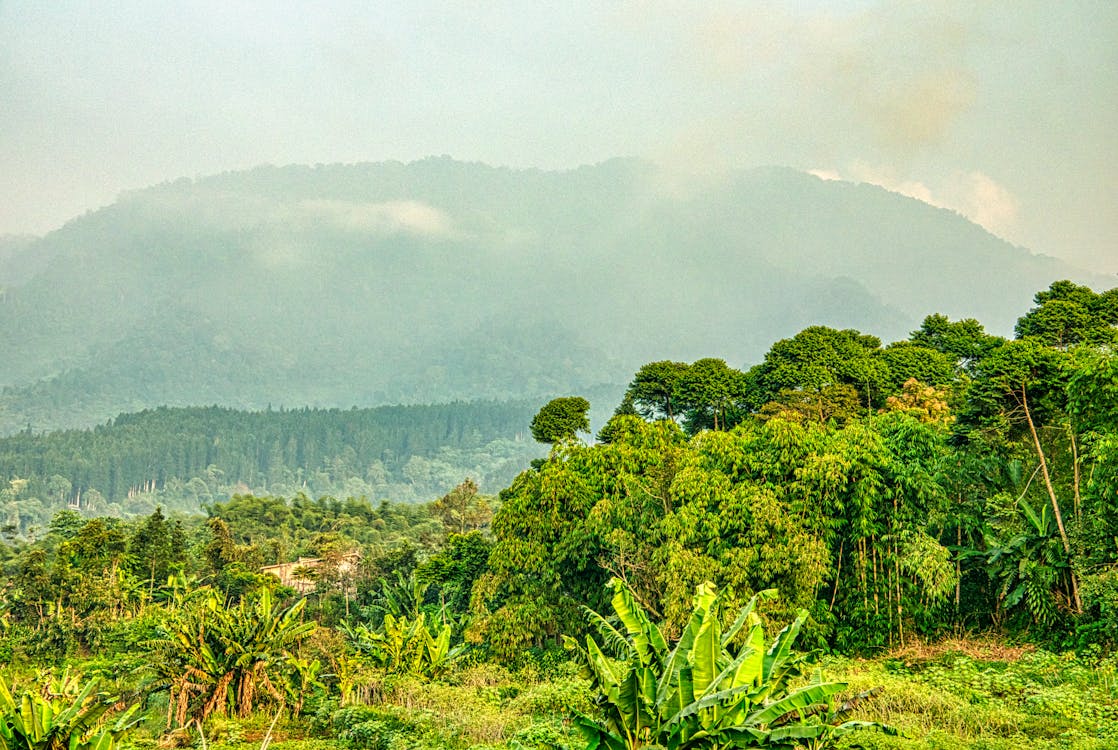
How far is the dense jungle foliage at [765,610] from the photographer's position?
10086 millimetres

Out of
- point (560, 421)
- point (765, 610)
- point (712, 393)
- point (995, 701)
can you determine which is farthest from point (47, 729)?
point (712, 393)

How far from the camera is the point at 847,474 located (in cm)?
1802

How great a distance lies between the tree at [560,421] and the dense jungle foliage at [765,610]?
1.66 metres

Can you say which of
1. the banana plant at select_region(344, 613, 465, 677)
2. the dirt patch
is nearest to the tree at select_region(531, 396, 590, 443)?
the banana plant at select_region(344, 613, 465, 677)

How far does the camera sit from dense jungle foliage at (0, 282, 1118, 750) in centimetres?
1009

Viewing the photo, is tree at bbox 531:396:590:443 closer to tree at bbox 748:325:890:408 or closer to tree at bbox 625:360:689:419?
tree at bbox 625:360:689:419

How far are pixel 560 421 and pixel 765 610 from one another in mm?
13397

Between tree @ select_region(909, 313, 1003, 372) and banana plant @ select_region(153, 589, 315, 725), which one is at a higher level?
tree @ select_region(909, 313, 1003, 372)

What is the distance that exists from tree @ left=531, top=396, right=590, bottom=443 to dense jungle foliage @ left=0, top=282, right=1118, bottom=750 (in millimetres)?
1659

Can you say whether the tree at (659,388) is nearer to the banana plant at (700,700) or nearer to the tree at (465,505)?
the tree at (465,505)

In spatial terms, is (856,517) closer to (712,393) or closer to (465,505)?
(712,393)

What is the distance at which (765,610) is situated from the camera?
17.1m

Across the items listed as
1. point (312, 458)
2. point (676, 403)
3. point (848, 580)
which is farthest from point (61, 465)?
point (848, 580)

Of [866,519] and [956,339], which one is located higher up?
[956,339]
